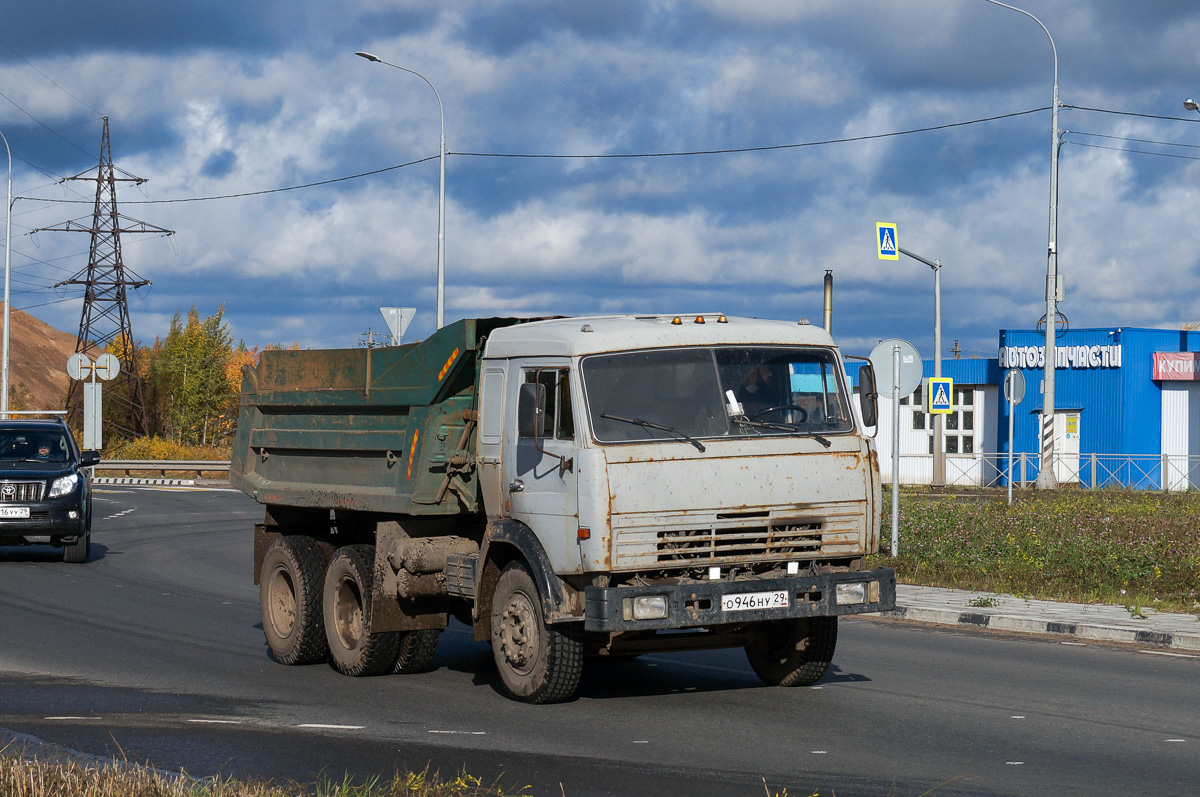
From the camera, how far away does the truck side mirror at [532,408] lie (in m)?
8.69

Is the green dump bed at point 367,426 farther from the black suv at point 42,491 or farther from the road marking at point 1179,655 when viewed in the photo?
the black suv at point 42,491

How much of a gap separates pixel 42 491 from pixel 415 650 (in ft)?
35.8

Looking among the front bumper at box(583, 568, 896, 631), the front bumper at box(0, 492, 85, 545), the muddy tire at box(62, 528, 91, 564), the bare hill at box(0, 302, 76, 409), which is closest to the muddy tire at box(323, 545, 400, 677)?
the front bumper at box(583, 568, 896, 631)

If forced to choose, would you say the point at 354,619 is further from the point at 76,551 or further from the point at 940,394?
the point at 940,394

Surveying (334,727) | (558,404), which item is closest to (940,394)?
(558,404)

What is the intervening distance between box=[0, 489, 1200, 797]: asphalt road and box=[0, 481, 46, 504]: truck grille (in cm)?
608

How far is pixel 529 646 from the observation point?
8906 millimetres

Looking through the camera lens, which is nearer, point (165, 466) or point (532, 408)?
point (532, 408)

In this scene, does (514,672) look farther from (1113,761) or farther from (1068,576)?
(1068,576)

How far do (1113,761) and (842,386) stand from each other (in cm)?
306

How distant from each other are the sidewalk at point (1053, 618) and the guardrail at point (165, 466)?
3510 centimetres

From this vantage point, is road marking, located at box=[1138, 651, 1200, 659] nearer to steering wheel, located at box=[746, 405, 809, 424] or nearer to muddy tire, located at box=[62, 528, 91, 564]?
steering wheel, located at box=[746, 405, 809, 424]

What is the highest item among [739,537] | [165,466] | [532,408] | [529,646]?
[532,408]

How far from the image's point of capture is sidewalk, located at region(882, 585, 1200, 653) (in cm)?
1227
